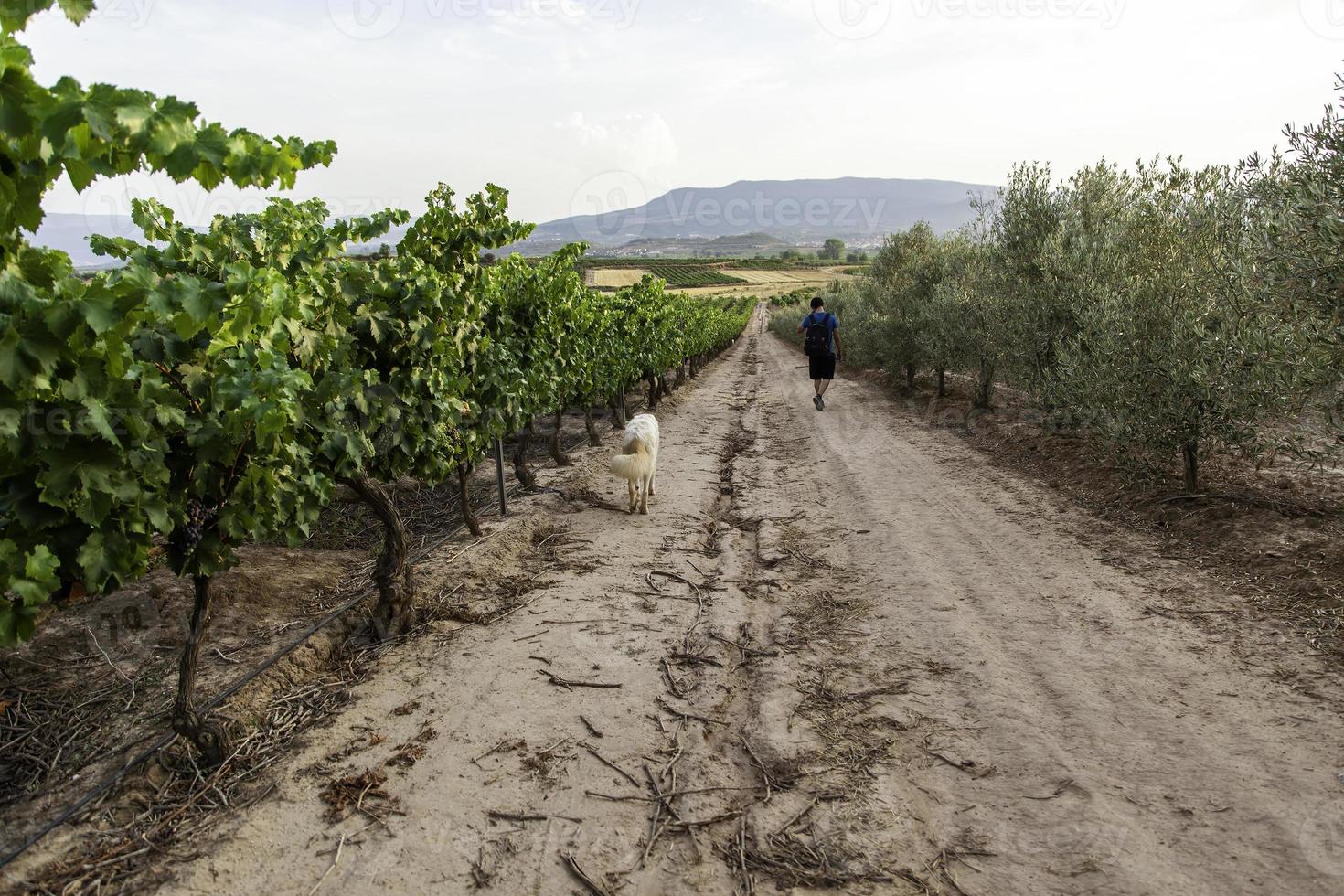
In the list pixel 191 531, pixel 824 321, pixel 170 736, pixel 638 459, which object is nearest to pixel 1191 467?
pixel 638 459

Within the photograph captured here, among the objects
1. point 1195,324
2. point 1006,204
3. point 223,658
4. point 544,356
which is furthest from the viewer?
point 1006,204

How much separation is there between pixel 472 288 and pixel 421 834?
617cm

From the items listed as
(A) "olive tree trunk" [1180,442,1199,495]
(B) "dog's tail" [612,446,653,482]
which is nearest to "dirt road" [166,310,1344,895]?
(B) "dog's tail" [612,446,653,482]

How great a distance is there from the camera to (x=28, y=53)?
251 cm

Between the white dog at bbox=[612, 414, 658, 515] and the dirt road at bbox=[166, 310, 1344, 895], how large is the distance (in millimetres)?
1545

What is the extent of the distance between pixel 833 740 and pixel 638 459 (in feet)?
18.5

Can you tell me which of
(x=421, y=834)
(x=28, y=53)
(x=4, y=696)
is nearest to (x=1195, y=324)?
(x=421, y=834)

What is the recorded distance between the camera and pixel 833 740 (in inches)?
191

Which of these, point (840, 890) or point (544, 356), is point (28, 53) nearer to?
point (840, 890)

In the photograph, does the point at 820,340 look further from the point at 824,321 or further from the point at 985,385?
the point at 985,385

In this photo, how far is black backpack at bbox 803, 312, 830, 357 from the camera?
1836 centimetres

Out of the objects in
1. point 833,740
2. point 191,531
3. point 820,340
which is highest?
point 820,340

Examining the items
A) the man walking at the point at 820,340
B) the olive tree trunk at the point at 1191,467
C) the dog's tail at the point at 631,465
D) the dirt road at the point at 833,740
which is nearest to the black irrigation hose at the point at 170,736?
the dirt road at the point at 833,740

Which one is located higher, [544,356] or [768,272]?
[768,272]
